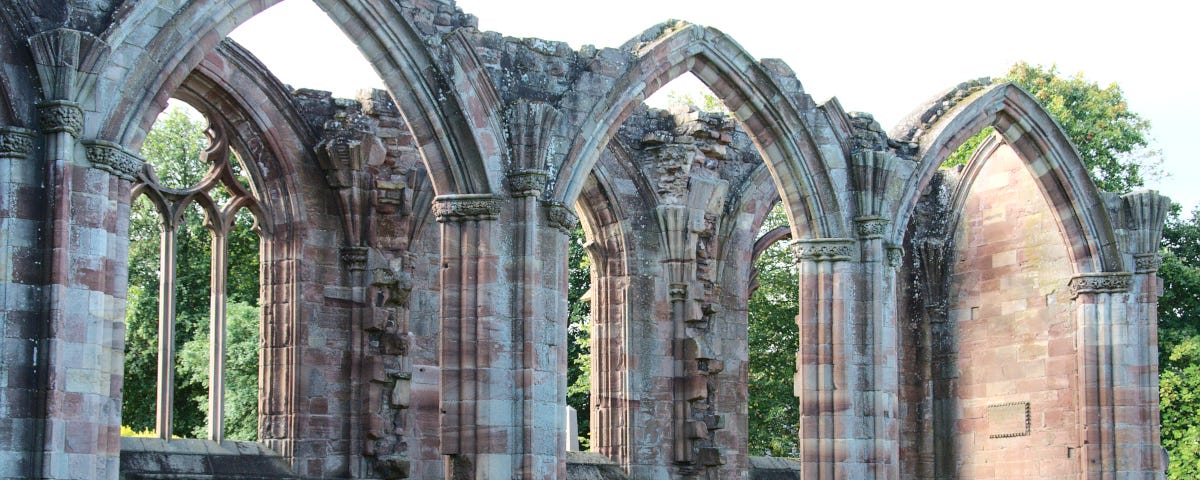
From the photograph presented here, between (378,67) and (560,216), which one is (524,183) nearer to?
(560,216)

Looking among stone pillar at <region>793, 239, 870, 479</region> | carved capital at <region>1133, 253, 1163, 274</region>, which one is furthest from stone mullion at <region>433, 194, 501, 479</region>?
carved capital at <region>1133, 253, 1163, 274</region>

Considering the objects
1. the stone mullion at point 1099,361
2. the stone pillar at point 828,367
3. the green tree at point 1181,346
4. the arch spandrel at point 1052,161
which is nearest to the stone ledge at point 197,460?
the stone pillar at point 828,367

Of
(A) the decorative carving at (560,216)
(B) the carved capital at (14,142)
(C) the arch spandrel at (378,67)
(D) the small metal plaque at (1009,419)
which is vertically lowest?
(D) the small metal plaque at (1009,419)

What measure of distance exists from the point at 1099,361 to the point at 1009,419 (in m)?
1.25

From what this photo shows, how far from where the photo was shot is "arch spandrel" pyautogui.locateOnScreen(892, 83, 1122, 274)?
770 inches

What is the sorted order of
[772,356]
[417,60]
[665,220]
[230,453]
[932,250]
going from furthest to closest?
[772,356] < [932,250] < [665,220] < [230,453] < [417,60]

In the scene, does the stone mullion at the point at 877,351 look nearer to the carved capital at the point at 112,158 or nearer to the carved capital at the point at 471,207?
the carved capital at the point at 471,207

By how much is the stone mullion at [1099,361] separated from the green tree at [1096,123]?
311 inches

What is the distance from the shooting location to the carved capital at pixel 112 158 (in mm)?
12422

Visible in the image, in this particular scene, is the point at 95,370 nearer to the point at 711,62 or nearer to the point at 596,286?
the point at 711,62

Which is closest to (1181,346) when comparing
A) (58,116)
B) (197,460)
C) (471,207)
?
(471,207)

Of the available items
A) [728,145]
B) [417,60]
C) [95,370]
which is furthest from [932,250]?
[95,370]

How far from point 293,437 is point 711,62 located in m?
5.00

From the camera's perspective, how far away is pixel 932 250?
2195 cm
